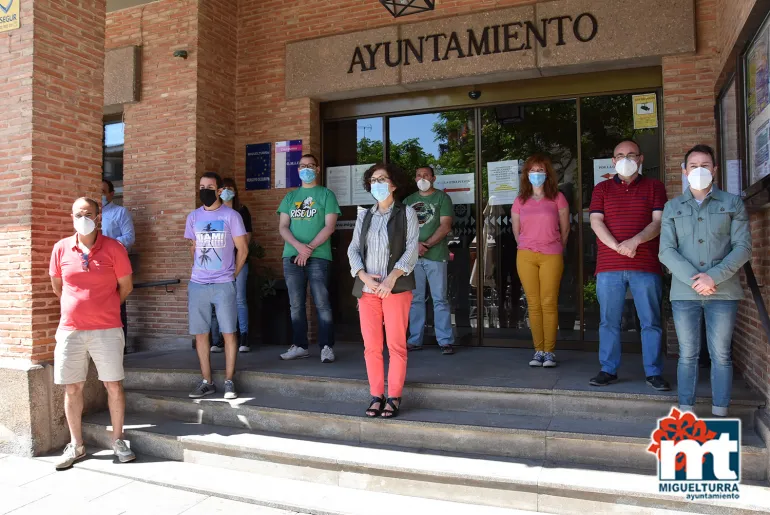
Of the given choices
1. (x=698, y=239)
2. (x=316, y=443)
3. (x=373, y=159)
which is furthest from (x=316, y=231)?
(x=698, y=239)

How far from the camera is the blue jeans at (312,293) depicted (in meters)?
5.77

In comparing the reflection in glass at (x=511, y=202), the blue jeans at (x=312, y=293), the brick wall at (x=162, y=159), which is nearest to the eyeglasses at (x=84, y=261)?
the blue jeans at (x=312, y=293)

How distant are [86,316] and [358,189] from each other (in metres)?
3.73

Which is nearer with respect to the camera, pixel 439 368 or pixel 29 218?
pixel 29 218

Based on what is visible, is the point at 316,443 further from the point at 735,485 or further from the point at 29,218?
the point at 29,218

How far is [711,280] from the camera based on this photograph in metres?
3.60

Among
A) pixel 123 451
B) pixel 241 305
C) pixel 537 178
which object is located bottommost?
pixel 123 451

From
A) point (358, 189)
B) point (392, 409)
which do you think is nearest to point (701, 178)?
point (392, 409)

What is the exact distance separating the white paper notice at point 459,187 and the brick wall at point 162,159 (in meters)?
3.05

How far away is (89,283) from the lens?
4.42 m

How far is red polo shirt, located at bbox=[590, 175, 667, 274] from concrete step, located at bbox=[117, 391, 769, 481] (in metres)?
1.19

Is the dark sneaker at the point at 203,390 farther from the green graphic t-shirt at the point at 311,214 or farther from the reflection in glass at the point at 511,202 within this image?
the reflection in glass at the point at 511,202

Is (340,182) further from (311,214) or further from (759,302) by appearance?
(759,302)

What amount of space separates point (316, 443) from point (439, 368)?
4.74 ft
